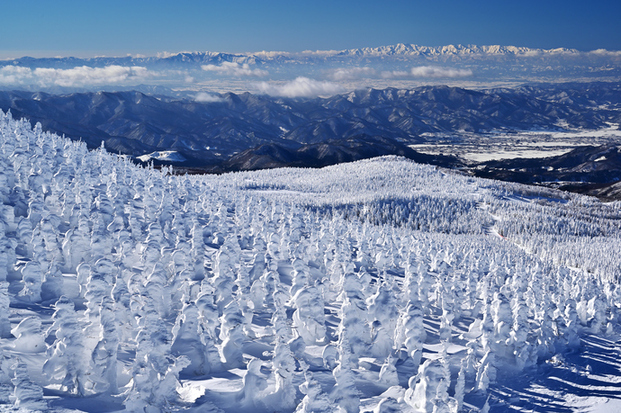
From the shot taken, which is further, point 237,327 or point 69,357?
point 237,327

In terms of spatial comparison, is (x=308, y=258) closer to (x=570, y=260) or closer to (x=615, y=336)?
(x=615, y=336)

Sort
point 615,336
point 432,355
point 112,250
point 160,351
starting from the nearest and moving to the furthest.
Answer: point 160,351 → point 432,355 → point 112,250 → point 615,336

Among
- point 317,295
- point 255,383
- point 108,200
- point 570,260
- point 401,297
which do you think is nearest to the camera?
point 255,383

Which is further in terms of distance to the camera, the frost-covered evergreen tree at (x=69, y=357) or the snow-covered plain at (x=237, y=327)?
the snow-covered plain at (x=237, y=327)

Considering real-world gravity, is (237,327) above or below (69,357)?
below

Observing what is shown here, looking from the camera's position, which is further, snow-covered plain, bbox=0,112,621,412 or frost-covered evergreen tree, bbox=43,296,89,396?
snow-covered plain, bbox=0,112,621,412

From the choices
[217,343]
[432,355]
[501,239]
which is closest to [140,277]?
[217,343]

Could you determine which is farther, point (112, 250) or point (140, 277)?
point (112, 250)

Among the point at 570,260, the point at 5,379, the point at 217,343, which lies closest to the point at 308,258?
the point at 217,343

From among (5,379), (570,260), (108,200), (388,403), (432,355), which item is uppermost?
(108,200)

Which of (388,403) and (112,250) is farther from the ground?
(112,250)
